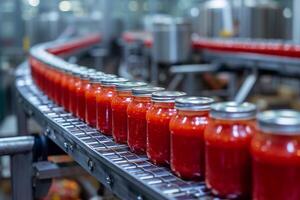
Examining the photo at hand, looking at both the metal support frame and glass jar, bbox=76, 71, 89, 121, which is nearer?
glass jar, bbox=76, 71, 89, 121

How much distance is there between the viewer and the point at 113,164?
1.03 m

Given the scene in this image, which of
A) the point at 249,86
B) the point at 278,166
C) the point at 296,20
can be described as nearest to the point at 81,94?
the point at 278,166

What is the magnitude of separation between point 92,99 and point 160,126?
0.42 meters

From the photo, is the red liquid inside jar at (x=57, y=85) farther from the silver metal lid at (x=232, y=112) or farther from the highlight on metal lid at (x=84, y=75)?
the silver metal lid at (x=232, y=112)

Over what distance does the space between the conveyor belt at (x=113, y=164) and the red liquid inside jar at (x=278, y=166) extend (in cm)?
14

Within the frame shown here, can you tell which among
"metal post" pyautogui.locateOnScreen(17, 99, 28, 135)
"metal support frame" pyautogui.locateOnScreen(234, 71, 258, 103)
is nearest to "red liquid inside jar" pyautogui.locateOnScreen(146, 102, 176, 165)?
"metal post" pyautogui.locateOnScreen(17, 99, 28, 135)

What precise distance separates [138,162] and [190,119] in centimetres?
19

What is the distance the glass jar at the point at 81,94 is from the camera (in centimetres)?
146

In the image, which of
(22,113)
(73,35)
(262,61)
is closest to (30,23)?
(73,35)

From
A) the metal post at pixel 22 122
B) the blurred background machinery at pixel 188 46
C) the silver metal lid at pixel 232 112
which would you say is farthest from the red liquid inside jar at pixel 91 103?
the blurred background machinery at pixel 188 46

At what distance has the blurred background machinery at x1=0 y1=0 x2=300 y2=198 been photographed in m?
3.87

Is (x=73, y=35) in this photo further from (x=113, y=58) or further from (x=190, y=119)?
(x=190, y=119)

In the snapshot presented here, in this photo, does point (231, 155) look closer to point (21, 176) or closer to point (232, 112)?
point (232, 112)

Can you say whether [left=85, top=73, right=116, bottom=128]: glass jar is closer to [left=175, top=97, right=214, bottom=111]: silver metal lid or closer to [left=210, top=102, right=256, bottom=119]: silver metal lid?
[left=175, top=97, right=214, bottom=111]: silver metal lid
